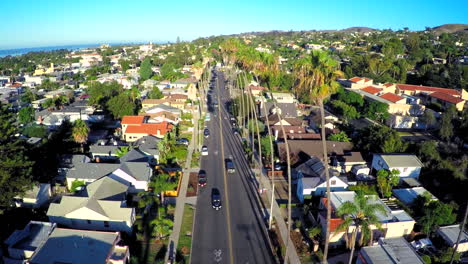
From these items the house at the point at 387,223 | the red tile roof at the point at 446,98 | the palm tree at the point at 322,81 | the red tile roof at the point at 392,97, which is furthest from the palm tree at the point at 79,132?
the red tile roof at the point at 446,98

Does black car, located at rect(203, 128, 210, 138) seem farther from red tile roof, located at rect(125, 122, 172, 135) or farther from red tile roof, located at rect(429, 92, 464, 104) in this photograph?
red tile roof, located at rect(429, 92, 464, 104)

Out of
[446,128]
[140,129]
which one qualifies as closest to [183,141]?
[140,129]

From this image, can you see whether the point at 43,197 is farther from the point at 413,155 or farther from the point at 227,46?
the point at 227,46

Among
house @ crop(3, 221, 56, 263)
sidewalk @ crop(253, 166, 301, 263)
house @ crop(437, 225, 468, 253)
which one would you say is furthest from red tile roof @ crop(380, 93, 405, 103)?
house @ crop(3, 221, 56, 263)

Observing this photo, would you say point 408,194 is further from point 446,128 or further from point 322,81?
point 446,128

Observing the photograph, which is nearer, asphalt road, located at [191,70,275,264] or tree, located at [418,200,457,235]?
asphalt road, located at [191,70,275,264]

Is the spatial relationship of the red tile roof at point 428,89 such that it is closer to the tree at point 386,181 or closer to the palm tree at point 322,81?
the tree at point 386,181
